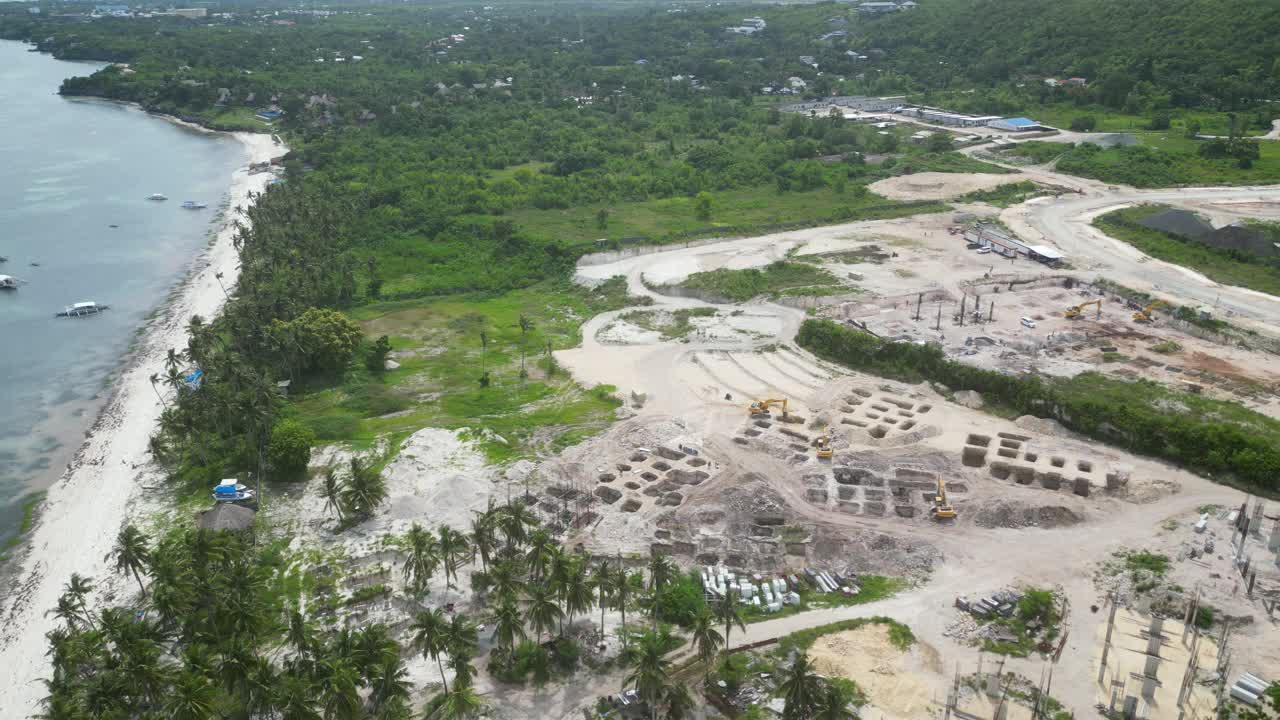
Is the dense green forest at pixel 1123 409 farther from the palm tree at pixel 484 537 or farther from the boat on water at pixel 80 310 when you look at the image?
the boat on water at pixel 80 310

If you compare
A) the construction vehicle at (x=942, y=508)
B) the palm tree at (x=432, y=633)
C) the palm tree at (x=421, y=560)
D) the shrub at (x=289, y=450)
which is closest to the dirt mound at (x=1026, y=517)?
the construction vehicle at (x=942, y=508)

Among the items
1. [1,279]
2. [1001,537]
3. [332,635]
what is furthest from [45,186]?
[1001,537]

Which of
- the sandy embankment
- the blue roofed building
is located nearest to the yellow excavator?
the sandy embankment

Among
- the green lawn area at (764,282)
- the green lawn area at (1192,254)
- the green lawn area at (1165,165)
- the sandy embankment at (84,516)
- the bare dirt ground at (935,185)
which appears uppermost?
the green lawn area at (1165,165)

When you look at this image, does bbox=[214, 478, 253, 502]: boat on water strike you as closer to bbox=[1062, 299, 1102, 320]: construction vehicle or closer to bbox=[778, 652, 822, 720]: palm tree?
bbox=[778, 652, 822, 720]: palm tree

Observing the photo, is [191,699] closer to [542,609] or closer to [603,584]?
[542,609]

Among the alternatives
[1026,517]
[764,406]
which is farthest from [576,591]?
[764,406]
